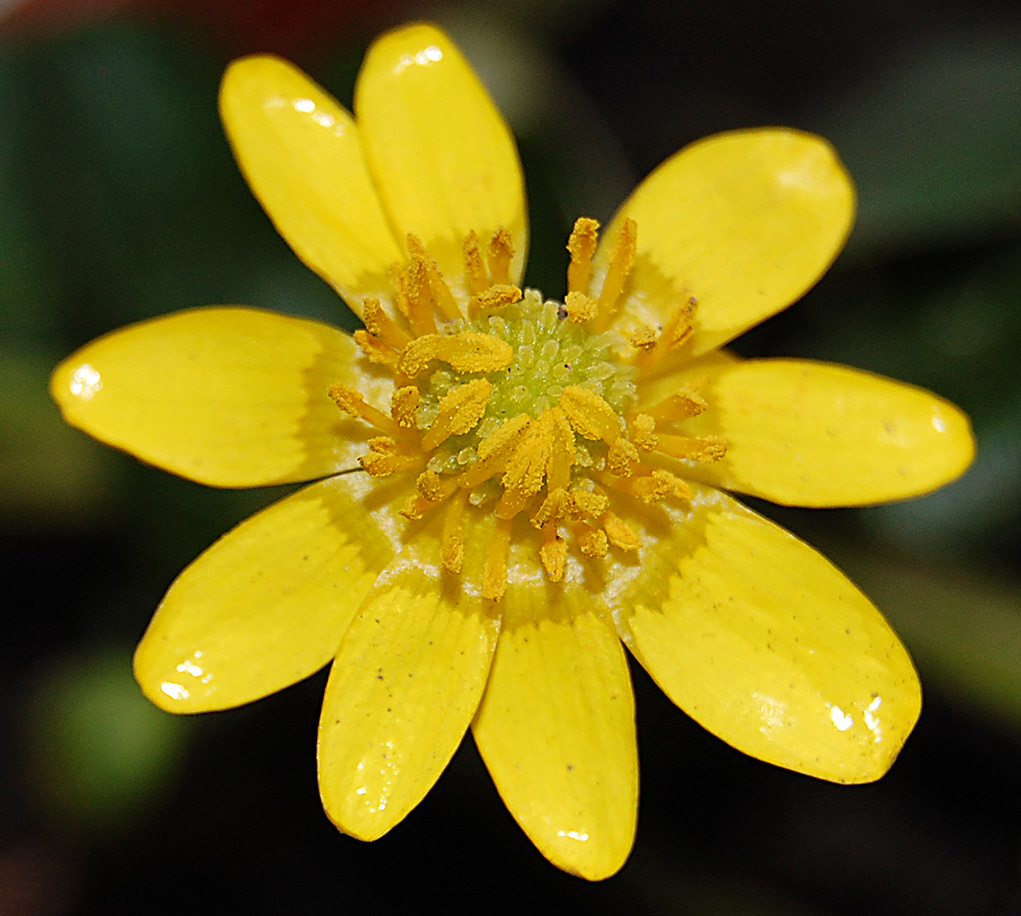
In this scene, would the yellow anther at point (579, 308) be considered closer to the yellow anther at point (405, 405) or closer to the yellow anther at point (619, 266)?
the yellow anther at point (619, 266)

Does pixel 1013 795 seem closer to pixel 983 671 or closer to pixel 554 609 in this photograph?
pixel 983 671

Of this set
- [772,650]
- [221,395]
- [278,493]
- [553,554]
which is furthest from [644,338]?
[278,493]

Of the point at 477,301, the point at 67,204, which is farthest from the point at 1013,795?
the point at 67,204

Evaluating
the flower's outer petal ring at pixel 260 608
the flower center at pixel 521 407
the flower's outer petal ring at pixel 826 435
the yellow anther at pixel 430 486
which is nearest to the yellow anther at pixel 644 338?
the flower center at pixel 521 407

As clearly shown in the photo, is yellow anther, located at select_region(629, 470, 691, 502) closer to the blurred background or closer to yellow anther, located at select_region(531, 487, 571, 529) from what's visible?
yellow anther, located at select_region(531, 487, 571, 529)

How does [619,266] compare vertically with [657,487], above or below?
above

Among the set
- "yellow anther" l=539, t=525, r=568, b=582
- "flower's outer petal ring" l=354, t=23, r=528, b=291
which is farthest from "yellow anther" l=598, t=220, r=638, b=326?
"yellow anther" l=539, t=525, r=568, b=582

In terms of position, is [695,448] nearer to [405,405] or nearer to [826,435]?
[826,435]

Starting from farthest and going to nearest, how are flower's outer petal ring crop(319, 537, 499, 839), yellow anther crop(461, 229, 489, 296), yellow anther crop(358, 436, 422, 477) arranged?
yellow anther crop(461, 229, 489, 296), yellow anther crop(358, 436, 422, 477), flower's outer petal ring crop(319, 537, 499, 839)
